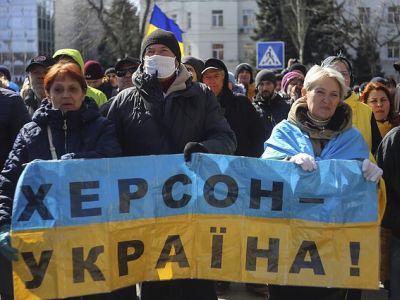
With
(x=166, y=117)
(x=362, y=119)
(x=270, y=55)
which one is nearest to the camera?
(x=166, y=117)

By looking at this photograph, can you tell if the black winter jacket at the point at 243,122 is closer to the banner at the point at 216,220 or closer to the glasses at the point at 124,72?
the glasses at the point at 124,72

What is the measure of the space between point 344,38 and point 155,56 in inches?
1644

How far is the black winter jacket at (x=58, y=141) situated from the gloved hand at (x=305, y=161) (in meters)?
1.13

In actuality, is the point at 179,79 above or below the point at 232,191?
above

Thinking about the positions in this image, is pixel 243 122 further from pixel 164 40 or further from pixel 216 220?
pixel 216 220

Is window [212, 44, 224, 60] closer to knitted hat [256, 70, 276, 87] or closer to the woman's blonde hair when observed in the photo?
knitted hat [256, 70, 276, 87]

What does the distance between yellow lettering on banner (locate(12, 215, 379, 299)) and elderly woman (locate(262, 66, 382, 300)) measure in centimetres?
22

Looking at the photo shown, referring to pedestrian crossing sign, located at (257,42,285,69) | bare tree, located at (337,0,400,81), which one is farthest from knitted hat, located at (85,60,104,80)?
bare tree, located at (337,0,400,81)

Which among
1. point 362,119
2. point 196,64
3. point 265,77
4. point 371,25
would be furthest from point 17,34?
point 362,119

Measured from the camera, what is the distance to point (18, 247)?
357 cm

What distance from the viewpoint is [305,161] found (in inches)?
147

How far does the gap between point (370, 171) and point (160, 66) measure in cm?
145

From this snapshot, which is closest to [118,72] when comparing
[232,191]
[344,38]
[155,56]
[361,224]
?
[155,56]

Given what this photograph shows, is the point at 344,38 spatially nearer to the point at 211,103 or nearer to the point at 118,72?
the point at 118,72
